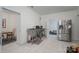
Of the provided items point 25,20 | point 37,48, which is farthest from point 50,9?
point 37,48

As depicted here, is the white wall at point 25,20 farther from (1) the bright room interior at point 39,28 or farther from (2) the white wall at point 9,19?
(2) the white wall at point 9,19

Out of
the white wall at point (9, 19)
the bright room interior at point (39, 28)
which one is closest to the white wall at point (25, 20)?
the bright room interior at point (39, 28)

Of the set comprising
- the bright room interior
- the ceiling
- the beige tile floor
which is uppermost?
the ceiling

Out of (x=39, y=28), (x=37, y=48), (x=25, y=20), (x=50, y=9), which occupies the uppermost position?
(x=50, y=9)

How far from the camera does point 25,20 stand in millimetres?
1926

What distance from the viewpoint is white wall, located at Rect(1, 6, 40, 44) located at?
1.88m

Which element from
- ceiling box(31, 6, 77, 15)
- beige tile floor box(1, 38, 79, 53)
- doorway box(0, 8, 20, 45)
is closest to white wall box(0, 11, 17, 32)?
doorway box(0, 8, 20, 45)

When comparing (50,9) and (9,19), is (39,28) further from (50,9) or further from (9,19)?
(9,19)

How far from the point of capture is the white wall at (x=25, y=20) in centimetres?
188

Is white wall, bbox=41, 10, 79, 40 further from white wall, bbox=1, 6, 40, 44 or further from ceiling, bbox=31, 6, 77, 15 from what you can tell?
white wall, bbox=1, 6, 40, 44

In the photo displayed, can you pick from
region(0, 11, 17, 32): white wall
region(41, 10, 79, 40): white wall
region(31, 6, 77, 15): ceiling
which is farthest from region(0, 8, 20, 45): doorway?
region(41, 10, 79, 40): white wall

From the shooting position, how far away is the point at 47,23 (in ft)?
6.47

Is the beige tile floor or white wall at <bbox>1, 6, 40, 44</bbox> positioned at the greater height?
white wall at <bbox>1, 6, 40, 44</bbox>
